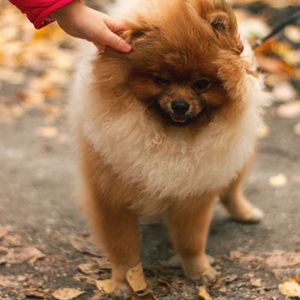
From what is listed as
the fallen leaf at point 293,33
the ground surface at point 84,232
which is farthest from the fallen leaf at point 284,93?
the fallen leaf at point 293,33

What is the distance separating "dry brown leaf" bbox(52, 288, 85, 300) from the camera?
2.40 meters

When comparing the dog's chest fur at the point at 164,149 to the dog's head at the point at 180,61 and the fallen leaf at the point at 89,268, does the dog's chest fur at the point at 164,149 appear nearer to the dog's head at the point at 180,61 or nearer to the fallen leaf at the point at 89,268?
the dog's head at the point at 180,61

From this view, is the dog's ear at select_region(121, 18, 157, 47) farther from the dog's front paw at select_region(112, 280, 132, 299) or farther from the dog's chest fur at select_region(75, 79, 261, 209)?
the dog's front paw at select_region(112, 280, 132, 299)

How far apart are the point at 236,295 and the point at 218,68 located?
39.3 inches

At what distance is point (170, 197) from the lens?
2.39 meters

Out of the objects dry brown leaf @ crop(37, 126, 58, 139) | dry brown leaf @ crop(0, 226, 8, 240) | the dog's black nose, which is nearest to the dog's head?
the dog's black nose

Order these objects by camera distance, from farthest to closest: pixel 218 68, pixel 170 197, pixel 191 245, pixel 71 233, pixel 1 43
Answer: pixel 1 43 < pixel 71 233 < pixel 191 245 < pixel 170 197 < pixel 218 68

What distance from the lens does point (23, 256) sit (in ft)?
8.96

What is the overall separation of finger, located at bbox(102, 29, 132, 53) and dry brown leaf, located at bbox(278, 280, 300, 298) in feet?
3.92

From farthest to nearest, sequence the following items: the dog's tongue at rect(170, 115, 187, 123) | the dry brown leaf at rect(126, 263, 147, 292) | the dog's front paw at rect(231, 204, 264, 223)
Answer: the dog's front paw at rect(231, 204, 264, 223), the dry brown leaf at rect(126, 263, 147, 292), the dog's tongue at rect(170, 115, 187, 123)

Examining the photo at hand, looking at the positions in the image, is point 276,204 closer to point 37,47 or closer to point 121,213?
point 121,213

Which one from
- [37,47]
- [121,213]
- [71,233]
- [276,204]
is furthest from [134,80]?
[37,47]

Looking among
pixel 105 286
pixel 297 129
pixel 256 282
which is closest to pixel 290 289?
pixel 256 282

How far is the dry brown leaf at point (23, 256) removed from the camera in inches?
105
